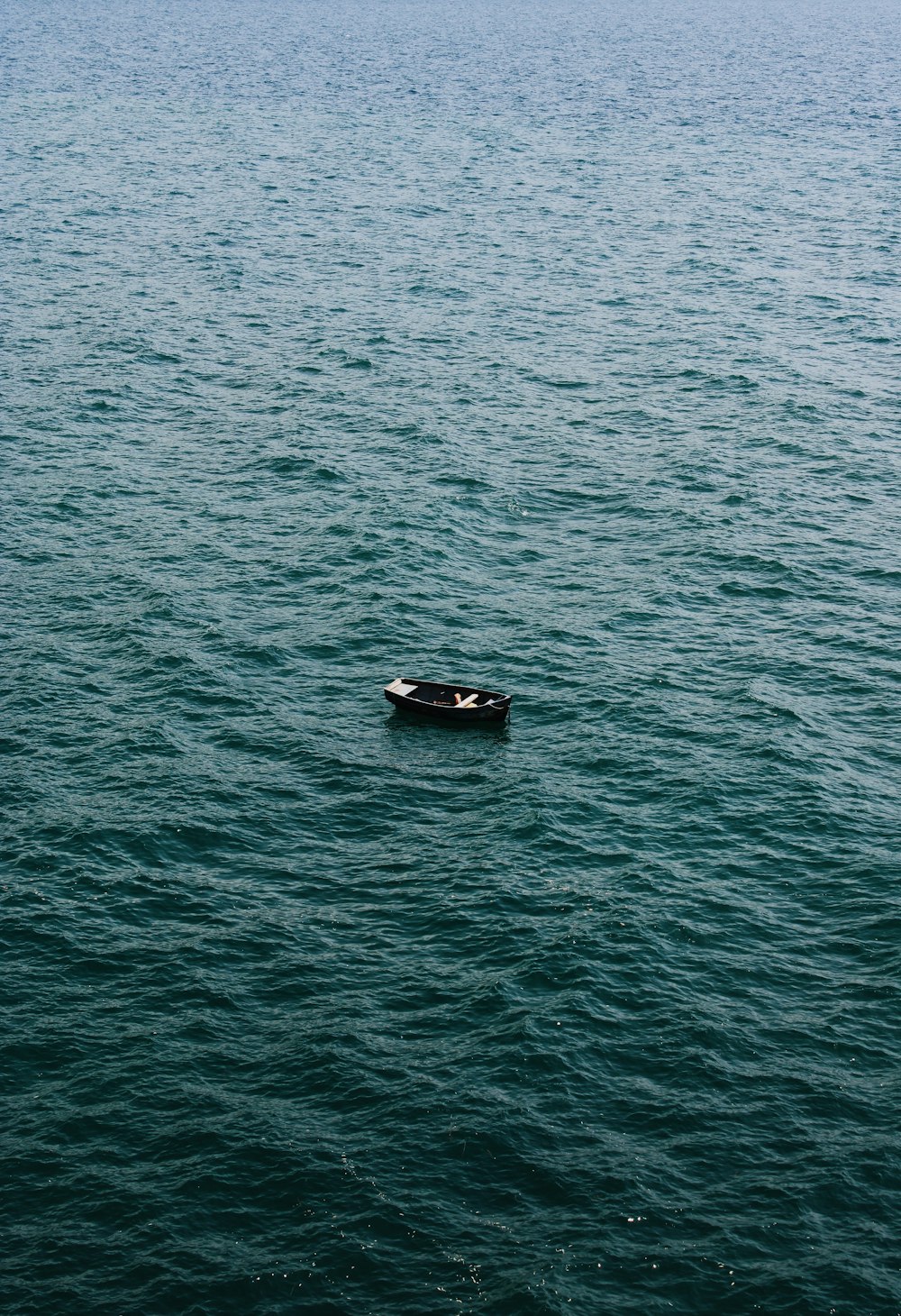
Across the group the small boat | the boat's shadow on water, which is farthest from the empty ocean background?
the small boat

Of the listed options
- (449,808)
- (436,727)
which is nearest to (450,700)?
(436,727)

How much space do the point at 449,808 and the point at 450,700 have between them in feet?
27.8

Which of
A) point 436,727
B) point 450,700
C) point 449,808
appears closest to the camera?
point 449,808

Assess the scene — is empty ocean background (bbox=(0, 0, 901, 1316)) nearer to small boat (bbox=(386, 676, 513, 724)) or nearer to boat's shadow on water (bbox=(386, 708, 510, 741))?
boat's shadow on water (bbox=(386, 708, 510, 741))

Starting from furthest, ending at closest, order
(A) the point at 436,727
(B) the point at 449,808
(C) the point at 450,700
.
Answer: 1. (C) the point at 450,700
2. (A) the point at 436,727
3. (B) the point at 449,808

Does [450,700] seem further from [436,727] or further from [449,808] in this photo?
[449,808]

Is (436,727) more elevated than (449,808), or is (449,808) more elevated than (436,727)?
(436,727)

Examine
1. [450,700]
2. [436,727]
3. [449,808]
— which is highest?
[450,700]

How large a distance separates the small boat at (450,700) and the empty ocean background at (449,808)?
1488mm

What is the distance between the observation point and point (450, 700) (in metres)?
77.2

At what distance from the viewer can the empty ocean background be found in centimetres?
4906

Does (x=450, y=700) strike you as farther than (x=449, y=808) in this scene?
Yes

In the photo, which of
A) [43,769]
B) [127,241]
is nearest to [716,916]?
[43,769]

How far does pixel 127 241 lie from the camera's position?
15738 cm
